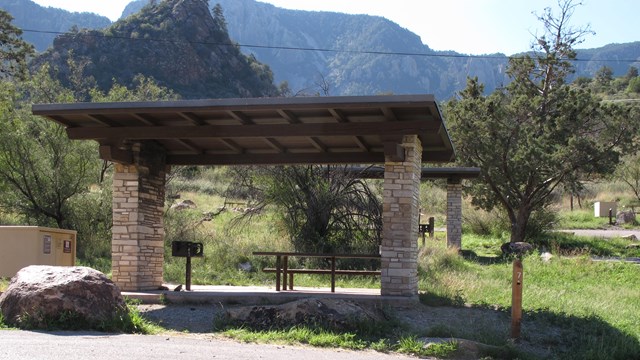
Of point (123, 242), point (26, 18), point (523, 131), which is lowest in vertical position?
point (123, 242)

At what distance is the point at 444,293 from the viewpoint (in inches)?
530

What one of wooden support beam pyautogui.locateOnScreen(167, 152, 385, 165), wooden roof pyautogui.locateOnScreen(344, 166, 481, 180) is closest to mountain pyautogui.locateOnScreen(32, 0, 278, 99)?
wooden roof pyautogui.locateOnScreen(344, 166, 481, 180)

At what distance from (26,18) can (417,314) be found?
5886 inches

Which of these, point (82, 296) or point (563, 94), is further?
point (563, 94)

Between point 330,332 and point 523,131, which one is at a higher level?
point 523,131

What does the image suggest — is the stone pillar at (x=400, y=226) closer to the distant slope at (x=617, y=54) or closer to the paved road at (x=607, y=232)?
the paved road at (x=607, y=232)

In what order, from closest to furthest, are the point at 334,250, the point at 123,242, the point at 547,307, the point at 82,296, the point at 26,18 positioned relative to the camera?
the point at 82,296
the point at 547,307
the point at 123,242
the point at 334,250
the point at 26,18

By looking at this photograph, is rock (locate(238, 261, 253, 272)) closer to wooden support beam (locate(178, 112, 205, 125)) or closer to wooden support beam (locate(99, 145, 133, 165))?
wooden support beam (locate(99, 145, 133, 165))

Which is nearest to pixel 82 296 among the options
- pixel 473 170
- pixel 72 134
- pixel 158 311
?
pixel 158 311

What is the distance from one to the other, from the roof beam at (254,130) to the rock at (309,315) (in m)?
3.37

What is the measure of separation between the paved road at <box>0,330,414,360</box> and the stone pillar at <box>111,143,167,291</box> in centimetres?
426

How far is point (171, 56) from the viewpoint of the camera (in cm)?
6631

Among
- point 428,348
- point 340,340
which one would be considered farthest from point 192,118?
point 428,348

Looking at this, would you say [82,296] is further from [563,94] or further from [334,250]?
[563,94]
